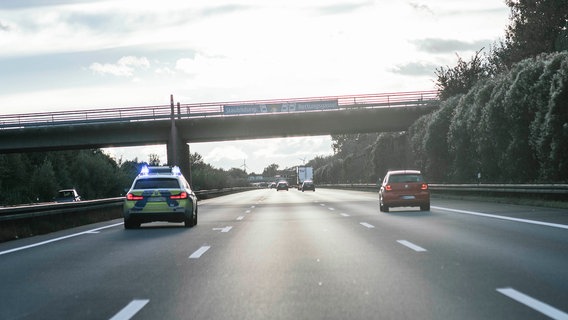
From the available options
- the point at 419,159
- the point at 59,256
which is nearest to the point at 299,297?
the point at 59,256

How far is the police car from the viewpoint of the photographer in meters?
18.8

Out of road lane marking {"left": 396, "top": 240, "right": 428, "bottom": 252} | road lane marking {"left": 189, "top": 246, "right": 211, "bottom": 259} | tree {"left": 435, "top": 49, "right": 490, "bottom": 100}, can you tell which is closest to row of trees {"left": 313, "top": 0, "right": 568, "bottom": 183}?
tree {"left": 435, "top": 49, "right": 490, "bottom": 100}

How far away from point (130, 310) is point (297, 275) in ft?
9.56

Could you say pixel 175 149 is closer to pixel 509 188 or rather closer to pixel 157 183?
pixel 509 188

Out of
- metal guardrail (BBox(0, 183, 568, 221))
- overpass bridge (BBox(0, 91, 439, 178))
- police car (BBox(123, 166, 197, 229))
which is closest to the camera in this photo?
metal guardrail (BBox(0, 183, 568, 221))

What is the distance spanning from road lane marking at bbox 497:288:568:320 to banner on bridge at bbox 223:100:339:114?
4565 centimetres

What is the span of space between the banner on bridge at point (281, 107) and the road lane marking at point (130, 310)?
45.7 meters

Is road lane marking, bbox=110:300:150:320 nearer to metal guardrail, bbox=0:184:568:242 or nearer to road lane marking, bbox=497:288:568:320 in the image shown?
road lane marking, bbox=497:288:568:320

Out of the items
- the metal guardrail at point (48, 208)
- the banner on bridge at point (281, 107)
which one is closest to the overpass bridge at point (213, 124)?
the banner on bridge at point (281, 107)

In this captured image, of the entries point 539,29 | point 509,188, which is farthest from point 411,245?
point 539,29

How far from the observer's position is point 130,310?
6.91 meters

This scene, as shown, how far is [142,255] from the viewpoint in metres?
12.2

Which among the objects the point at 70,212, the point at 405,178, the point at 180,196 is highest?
the point at 405,178

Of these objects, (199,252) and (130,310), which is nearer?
(130,310)
